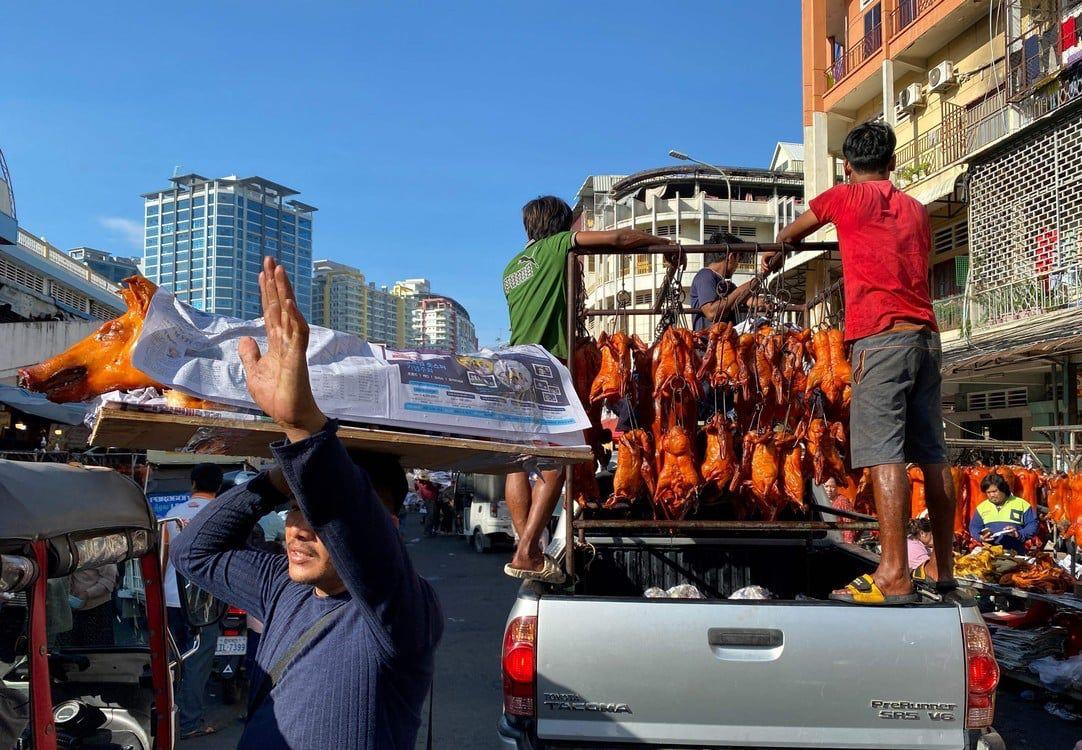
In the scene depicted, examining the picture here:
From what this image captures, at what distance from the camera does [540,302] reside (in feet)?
16.8

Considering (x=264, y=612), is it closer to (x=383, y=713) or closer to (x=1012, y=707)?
(x=383, y=713)

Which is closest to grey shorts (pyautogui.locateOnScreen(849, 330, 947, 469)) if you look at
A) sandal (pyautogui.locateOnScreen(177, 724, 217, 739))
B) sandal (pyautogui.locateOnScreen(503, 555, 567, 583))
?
sandal (pyautogui.locateOnScreen(503, 555, 567, 583))

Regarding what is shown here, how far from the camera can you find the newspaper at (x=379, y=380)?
→ 2189 mm

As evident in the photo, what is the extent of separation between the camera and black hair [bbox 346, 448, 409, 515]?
249 cm

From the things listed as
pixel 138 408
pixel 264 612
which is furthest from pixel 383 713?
pixel 138 408

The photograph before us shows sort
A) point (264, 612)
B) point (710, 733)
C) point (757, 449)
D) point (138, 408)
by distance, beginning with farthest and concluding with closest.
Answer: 1. point (757, 449)
2. point (710, 733)
3. point (264, 612)
4. point (138, 408)

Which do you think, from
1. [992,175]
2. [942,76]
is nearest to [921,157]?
[942,76]

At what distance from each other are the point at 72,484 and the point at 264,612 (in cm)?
75

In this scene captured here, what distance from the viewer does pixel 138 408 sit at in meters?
2.08

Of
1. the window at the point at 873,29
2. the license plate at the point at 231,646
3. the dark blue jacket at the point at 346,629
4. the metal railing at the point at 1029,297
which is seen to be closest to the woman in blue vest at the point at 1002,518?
the metal railing at the point at 1029,297

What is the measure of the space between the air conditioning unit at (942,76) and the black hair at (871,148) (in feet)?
66.1

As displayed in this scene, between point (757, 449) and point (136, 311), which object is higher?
point (136, 311)

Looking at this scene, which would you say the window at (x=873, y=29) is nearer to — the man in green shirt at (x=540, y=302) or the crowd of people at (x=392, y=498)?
the man in green shirt at (x=540, y=302)

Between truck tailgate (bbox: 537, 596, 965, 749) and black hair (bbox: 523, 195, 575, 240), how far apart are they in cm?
241
